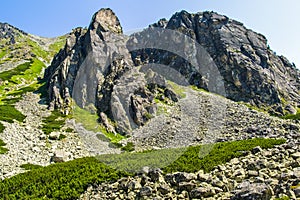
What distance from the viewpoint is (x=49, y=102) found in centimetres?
6544

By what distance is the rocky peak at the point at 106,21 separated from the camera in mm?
79125

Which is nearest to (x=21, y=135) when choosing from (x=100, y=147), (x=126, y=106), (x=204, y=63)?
(x=100, y=147)

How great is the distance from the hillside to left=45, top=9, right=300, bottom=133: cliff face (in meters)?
0.32

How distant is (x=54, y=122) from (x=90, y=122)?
666cm

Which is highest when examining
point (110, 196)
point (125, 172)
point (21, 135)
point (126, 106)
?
point (126, 106)

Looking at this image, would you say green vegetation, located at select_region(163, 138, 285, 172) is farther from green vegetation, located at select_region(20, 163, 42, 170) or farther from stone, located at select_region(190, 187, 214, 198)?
green vegetation, located at select_region(20, 163, 42, 170)

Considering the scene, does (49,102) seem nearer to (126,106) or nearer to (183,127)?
(126,106)

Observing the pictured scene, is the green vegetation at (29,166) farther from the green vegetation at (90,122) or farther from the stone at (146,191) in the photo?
the stone at (146,191)

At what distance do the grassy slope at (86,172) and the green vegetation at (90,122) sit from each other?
18.2 meters

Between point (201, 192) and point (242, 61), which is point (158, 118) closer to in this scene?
point (242, 61)

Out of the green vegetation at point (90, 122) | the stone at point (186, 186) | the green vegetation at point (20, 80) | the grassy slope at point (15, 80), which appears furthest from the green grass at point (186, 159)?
the green vegetation at point (20, 80)

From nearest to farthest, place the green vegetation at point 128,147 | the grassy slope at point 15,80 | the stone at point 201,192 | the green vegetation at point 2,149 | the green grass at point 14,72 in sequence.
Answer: the stone at point 201,192, the green vegetation at point 2,149, the green vegetation at point 128,147, the grassy slope at point 15,80, the green grass at point 14,72

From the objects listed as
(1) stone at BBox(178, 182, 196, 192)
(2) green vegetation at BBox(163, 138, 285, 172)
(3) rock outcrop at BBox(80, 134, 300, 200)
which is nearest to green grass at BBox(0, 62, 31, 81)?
(2) green vegetation at BBox(163, 138, 285, 172)

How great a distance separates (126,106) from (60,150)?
60.6 ft
